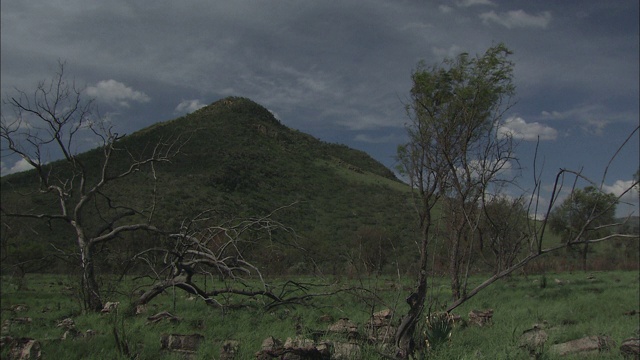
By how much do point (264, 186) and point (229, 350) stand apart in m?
25.2

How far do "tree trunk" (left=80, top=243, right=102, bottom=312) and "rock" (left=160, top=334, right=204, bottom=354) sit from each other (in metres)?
3.99

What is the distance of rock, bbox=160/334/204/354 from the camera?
5051 mm

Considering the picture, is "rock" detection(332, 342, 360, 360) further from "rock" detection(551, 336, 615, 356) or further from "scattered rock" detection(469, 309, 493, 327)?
"scattered rock" detection(469, 309, 493, 327)

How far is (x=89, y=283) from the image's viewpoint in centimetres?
834

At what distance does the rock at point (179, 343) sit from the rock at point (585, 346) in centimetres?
444

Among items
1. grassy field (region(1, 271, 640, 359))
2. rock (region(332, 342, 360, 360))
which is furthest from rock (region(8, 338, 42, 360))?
rock (region(332, 342, 360, 360))

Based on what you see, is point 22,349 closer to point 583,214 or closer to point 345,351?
point 345,351

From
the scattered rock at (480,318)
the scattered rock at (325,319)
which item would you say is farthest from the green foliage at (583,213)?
the scattered rock at (325,319)

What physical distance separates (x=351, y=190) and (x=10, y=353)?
4315 centimetres

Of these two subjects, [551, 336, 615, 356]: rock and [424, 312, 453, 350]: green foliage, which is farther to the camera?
[551, 336, 615, 356]: rock

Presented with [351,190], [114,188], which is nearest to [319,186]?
[351,190]

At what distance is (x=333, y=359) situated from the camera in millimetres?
4590

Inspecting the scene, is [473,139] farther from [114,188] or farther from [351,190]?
[351,190]

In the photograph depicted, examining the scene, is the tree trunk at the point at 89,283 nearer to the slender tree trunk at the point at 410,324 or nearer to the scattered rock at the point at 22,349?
the scattered rock at the point at 22,349
